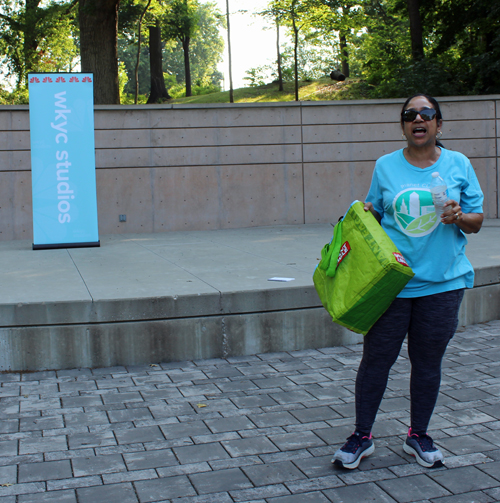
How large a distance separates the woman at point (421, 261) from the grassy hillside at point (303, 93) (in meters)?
29.1

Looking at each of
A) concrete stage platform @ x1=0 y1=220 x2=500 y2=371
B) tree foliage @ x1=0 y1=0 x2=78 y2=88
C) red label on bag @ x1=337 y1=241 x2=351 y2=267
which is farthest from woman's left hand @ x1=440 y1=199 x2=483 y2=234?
tree foliage @ x1=0 y1=0 x2=78 y2=88

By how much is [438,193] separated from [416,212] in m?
0.22

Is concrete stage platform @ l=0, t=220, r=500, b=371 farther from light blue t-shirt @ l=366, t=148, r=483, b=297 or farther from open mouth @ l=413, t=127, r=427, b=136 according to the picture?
open mouth @ l=413, t=127, r=427, b=136

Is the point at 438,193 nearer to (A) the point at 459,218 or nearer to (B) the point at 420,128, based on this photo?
(A) the point at 459,218

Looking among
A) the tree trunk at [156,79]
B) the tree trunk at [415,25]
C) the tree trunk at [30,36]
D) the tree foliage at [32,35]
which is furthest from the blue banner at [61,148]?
the tree trunk at [156,79]

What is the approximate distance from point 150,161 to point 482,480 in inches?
409

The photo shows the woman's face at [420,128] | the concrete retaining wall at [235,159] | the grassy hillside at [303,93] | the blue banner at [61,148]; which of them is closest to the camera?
the woman's face at [420,128]

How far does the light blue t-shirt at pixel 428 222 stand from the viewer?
3074mm

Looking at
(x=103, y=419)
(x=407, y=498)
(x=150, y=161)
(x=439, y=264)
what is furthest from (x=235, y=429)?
(x=150, y=161)

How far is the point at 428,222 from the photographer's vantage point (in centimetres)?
307

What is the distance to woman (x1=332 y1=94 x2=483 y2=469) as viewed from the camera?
3084 mm

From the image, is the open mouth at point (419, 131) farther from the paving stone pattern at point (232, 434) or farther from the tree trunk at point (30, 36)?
the tree trunk at point (30, 36)

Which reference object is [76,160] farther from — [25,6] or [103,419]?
[25,6]

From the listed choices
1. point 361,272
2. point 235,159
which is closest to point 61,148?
point 235,159
